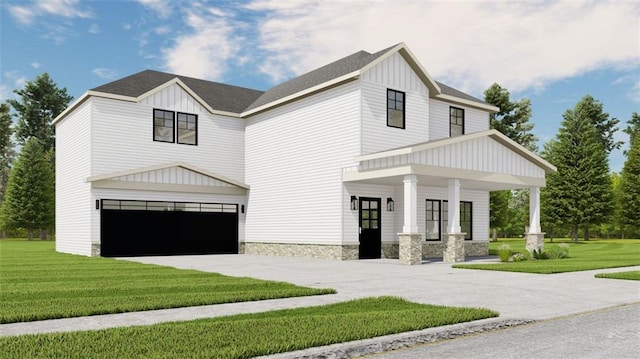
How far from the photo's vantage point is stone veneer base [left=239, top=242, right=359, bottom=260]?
21.2 metres

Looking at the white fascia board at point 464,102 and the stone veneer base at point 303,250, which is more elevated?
the white fascia board at point 464,102

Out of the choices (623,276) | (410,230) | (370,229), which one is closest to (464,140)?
(410,230)

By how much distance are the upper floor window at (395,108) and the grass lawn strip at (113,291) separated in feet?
34.9

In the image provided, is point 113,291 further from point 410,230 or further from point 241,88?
point 241,88

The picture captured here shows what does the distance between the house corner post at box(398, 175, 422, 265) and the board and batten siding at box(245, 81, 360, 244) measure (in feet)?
9.41

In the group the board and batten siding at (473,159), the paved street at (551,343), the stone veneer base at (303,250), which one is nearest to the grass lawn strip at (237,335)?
the paved street at (551,343)

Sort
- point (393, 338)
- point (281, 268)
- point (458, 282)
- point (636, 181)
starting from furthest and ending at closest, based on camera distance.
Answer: point (636, 181) → point (281, 268) → point (458, 282) → point (393, 338)

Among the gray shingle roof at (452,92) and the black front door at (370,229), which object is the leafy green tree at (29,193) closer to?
the gray shingle roof at (452,92)

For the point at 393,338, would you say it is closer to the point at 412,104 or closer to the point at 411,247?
the point at 411,247

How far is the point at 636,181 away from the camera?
163ft

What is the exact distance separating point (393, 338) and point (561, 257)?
17.3 m

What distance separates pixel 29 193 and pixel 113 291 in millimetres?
47759

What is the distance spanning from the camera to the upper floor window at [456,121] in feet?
84.3

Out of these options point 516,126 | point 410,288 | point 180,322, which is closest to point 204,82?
point 410,288
